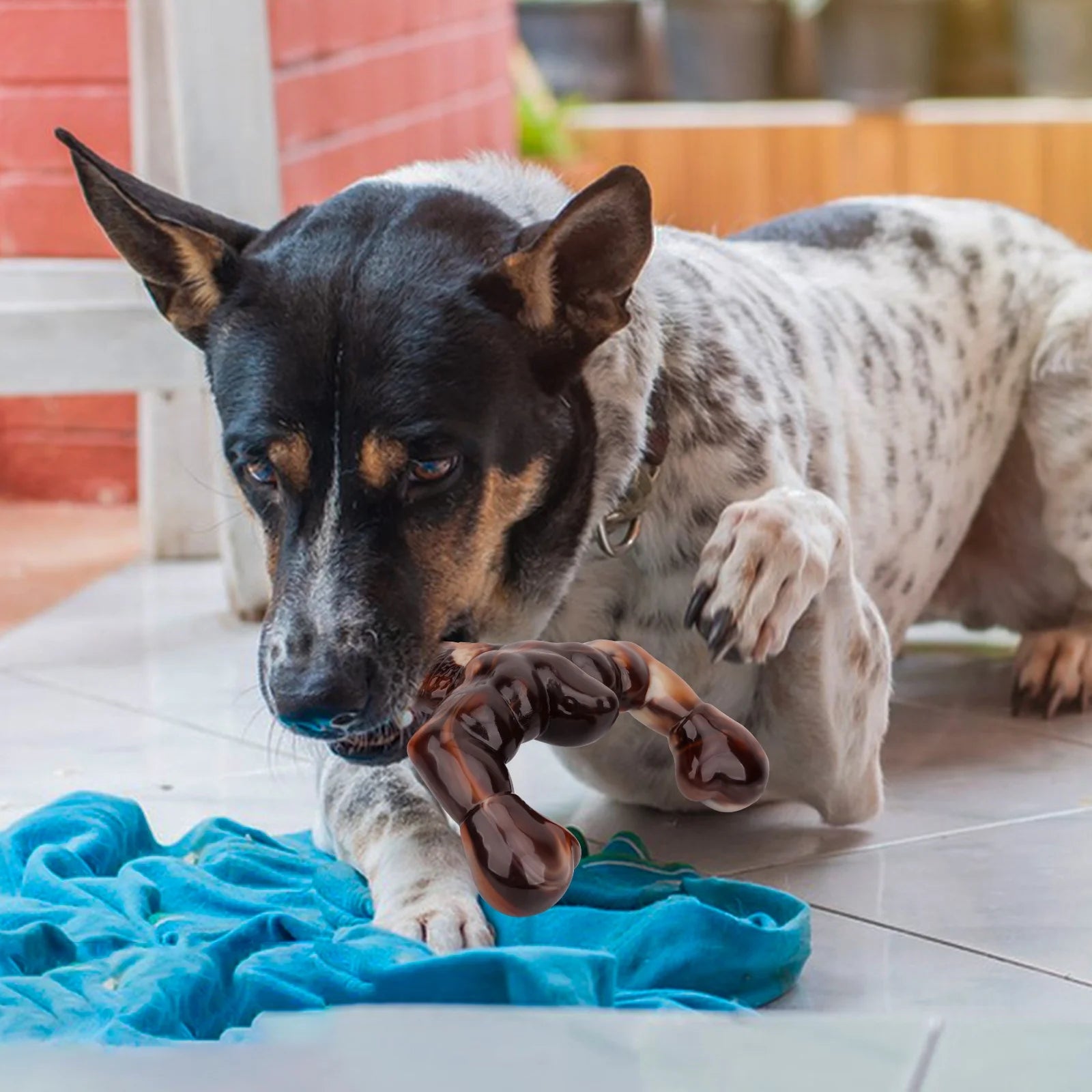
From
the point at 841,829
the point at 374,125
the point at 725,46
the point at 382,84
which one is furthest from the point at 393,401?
the point at 725,46

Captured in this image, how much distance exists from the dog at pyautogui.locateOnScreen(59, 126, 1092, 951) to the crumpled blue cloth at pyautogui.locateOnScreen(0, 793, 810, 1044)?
0.08 meters

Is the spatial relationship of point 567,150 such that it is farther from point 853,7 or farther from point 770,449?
point 770,449

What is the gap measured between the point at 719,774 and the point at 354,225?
2.30ft

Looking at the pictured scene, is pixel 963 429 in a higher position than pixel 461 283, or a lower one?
lower

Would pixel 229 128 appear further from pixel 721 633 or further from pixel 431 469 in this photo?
pixel 721 633

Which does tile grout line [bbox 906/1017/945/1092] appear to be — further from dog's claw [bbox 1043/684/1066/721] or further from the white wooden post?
the white wooden post

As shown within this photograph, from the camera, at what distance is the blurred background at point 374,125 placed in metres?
3.57

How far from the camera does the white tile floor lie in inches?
78.3

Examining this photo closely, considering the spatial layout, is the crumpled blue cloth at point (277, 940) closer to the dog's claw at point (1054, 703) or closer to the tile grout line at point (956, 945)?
the tile grout line at point (956, 945)

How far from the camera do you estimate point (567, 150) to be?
23.2 ft

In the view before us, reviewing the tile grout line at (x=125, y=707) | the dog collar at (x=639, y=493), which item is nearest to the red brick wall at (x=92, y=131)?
the tile grout line at (x=125, y=707)

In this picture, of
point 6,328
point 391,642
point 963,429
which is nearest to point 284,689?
point 391,642

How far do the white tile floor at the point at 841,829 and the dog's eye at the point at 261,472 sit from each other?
22.2 inches

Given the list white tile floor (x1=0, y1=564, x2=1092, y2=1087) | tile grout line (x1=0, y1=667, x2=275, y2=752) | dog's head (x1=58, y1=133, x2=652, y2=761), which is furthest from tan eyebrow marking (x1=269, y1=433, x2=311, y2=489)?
tile grout line (x1=0, y1=667, x2=275, y2=752)
